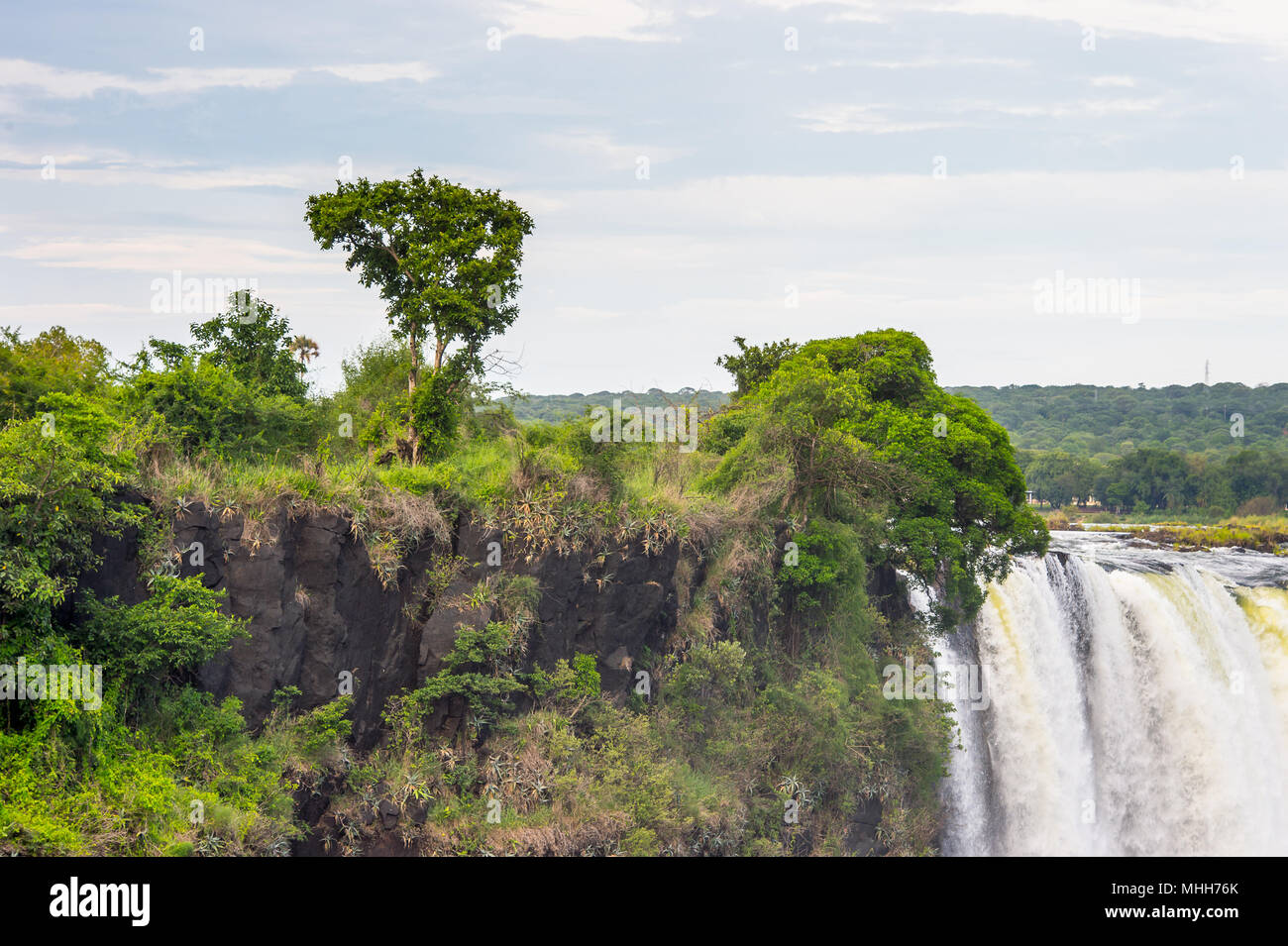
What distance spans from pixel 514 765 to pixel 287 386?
10551 mm

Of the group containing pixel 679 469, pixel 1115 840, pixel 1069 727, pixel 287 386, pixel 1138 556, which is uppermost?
pixel 287 386

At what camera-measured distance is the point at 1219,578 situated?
119 feet

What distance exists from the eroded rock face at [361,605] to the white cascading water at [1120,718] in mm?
12893

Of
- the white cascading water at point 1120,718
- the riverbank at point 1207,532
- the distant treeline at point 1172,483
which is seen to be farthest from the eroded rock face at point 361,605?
the distant treeline at point 1172,483

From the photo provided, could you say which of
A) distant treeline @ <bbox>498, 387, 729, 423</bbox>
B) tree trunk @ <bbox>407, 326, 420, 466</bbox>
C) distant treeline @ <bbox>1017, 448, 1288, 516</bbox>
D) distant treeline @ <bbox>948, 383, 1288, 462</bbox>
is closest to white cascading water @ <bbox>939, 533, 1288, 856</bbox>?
→ distant treeline @ <bbox>498, 387, 729, 423</bbox>

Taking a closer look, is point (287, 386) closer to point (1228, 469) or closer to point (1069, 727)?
point (1069, 727)

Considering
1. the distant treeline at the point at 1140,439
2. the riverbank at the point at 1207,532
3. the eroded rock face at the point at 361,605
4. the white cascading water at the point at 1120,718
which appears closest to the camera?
the eroded rock face at the point at 361,605

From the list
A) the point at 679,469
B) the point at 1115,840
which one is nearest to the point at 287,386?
the point at 679,469

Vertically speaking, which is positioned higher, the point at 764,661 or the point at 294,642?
the point at 294,642

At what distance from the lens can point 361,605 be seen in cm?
2017

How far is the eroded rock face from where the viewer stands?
18047mm

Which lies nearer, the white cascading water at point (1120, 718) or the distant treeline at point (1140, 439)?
the white cascading water at point (1120, 718)

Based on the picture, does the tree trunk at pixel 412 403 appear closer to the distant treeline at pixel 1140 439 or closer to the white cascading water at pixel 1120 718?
the distant treeline at pixel 1140 439

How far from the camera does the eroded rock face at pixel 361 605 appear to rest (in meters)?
18.0
